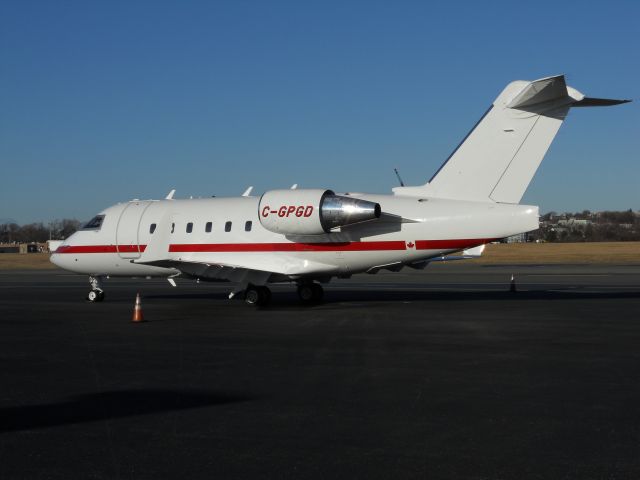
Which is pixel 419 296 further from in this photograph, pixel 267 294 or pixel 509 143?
pixel 509 143

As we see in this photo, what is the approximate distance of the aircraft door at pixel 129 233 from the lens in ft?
85.4

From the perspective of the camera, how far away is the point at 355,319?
62.0ft

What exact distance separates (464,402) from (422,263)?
1485 centimetres

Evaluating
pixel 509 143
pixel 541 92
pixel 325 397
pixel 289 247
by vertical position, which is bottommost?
pixel 325 397

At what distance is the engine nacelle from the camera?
2117 cm

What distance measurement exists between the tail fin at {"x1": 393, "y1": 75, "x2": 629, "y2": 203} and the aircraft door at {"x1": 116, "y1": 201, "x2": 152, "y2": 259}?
11296 mm

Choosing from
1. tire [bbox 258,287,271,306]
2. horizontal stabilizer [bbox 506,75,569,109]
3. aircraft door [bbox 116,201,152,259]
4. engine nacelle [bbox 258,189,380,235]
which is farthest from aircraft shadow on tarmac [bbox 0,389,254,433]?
aircraft door [bbox 116,201,152,259]

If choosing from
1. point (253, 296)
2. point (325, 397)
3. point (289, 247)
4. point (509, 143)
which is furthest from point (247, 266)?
point (325, 397)

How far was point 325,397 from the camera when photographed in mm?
9281

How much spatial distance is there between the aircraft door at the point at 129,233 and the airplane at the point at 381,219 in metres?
0.80

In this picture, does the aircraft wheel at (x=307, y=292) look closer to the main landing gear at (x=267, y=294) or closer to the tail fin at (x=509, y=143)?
the main landing gear at (x=267, y=294)

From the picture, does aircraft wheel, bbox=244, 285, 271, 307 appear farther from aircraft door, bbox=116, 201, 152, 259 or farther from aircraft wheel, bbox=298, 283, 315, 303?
aircraft door, bbox=116, 201, 152, 259

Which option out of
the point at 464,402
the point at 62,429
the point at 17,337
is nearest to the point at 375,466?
the point at 464,402

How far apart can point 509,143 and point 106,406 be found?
48.4 feet
